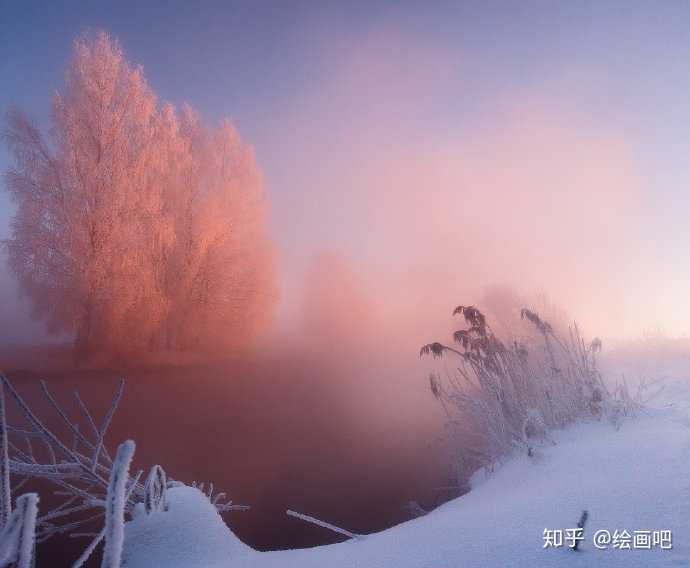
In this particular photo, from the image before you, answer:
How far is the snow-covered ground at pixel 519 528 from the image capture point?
1080 millimetres

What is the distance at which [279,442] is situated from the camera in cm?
582

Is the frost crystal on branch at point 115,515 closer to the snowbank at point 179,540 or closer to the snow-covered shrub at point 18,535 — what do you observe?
the snow-covered shrub at point 18,535

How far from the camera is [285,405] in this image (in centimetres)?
773

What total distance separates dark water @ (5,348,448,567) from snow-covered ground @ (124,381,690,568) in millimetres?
1717

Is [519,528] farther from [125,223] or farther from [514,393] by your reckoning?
[125,223]

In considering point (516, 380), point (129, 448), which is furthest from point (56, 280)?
point (129, 448)

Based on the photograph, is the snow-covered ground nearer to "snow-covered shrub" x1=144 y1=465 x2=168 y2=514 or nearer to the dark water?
"snow-covered shrub" x1=144 y1=465 x2=168 y2=514

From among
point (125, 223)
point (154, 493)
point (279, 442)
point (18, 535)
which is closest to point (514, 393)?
point (279, 442)

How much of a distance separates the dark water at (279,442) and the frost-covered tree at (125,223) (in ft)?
6.82

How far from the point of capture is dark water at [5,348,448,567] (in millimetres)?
3996

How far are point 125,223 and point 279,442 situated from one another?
8154 millimetres

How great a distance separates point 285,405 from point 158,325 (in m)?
6.14

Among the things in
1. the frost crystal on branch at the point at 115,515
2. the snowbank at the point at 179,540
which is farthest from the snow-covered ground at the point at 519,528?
the frost crystal on branch at the point at 115,515

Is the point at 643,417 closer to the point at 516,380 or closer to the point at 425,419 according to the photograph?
the point at 516,380
